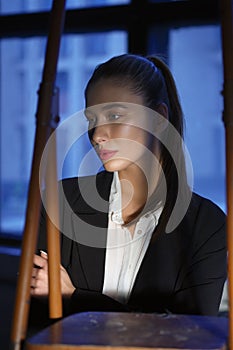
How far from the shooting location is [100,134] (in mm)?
835

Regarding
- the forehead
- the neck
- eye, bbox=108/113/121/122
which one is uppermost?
the forehead

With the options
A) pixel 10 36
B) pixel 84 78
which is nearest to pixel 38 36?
pixel 10 36

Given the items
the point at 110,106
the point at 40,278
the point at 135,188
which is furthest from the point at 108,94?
the point at 40,278

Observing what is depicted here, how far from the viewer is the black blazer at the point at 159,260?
2.81 ft

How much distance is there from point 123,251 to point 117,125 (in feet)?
0.72

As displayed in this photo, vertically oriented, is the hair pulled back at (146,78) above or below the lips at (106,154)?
above

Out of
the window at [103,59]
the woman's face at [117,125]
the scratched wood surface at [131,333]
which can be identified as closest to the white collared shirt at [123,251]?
the woman's face at [117,125]

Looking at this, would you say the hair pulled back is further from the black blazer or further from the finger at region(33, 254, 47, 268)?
the finger at region(33, 254, 47, 268)

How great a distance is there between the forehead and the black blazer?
0.19m

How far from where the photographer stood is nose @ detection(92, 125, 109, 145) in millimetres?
831

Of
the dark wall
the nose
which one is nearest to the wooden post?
the nose

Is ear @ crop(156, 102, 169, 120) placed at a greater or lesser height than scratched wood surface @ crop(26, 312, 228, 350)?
greater

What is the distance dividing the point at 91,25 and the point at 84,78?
0.58ft

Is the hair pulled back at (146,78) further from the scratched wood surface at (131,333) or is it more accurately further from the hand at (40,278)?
the scratched wood surface at (131,333)
